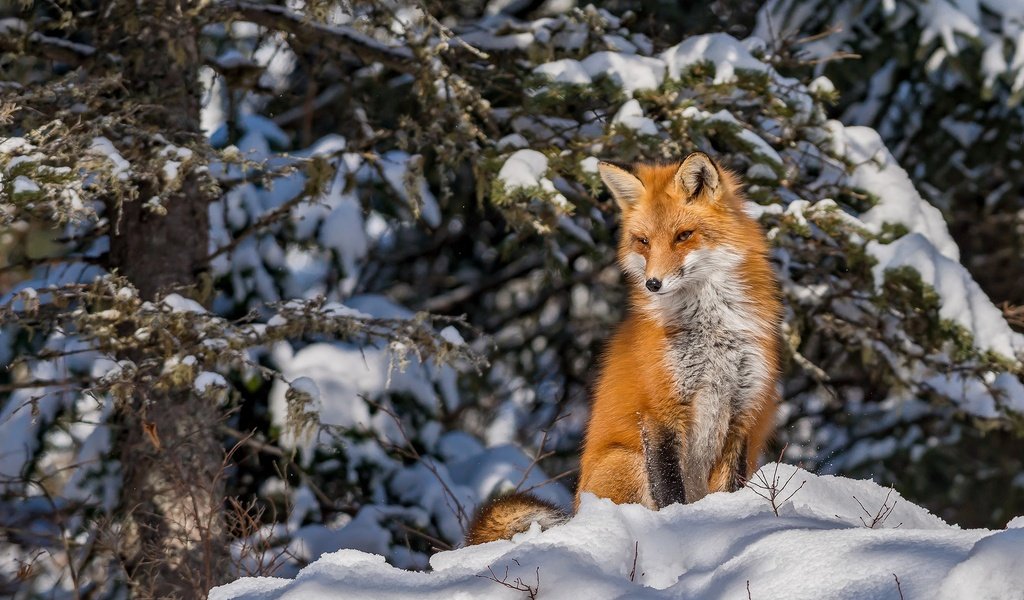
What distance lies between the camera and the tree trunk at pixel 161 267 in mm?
6242

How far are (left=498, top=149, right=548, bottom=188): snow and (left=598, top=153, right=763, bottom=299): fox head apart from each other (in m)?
0.52

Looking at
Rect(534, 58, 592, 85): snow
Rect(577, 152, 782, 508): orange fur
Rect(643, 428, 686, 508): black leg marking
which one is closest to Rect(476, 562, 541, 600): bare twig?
Rect(643, 428, 686, 508): black leg marking

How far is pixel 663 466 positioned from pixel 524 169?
81.1 inches

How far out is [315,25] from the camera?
23.4ft

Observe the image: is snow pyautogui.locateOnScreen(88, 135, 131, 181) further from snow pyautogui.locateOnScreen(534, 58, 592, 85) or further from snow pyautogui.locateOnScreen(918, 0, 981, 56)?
snow pyautogui.locateOnScreen(918, 0, 981, 56)

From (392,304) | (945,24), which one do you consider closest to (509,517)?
(392,304)

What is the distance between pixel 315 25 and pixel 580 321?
6153 mm

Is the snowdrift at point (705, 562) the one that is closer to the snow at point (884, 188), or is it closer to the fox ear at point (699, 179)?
the fox ear at point (699, 179)

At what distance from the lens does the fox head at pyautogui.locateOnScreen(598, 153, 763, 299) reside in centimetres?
559

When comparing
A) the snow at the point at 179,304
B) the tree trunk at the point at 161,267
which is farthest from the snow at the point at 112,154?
the snow at the point at 179,304

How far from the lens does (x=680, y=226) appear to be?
5660mm

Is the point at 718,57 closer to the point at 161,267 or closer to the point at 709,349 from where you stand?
the point at 709,349

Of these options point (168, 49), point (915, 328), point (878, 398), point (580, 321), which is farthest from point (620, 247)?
point (878, 398)

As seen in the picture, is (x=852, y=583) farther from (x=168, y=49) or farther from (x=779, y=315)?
(x=168, y=49)
